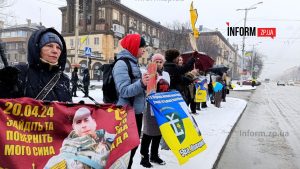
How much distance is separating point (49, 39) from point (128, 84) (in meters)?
1.03

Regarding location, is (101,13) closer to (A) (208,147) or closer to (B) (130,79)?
(A) (208,147)

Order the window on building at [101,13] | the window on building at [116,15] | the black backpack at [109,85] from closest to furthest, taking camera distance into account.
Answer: the black backpack at [109,85], the window on building at [101,13], the window on building at [116,15]

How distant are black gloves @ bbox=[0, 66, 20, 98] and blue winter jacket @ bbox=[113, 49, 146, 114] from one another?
1163mm

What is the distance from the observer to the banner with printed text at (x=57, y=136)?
197cm

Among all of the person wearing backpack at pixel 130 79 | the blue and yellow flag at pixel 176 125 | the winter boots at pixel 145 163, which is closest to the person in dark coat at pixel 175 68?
the blue and yellow flag at pixel 176 125

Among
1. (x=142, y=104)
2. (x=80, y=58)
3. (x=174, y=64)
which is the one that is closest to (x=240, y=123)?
(x=174, y=64)

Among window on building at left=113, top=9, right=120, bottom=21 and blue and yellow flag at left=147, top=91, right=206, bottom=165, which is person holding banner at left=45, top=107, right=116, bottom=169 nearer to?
blue and yellow flag at left=147, top=91, right=206, bottom=165

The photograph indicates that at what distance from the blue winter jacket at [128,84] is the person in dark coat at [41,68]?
0.77m

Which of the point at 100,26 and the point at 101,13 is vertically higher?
the point at 101,13

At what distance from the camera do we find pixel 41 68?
232 centimetres

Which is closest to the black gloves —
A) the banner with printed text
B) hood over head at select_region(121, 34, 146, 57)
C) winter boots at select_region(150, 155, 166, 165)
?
the banner with printed text

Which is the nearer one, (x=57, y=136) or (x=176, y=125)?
(x=57, y=136)

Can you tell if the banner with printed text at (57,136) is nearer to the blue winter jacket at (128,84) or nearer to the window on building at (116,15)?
the blue winter jacket at (128,84)
